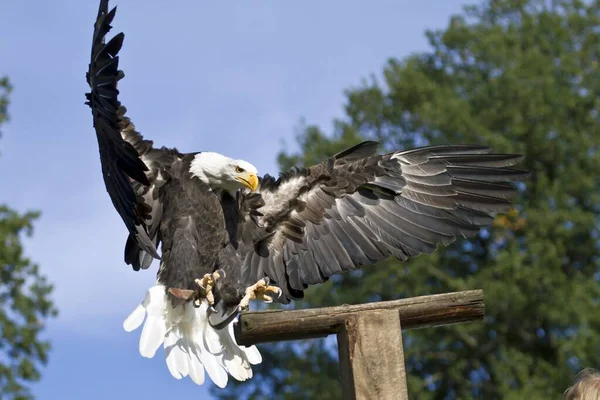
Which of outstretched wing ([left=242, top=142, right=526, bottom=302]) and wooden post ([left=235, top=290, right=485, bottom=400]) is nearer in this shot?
wooden post ([left=235, top=290, right=485, bottom=400])

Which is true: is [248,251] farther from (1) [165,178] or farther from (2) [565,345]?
(2) [565,345]

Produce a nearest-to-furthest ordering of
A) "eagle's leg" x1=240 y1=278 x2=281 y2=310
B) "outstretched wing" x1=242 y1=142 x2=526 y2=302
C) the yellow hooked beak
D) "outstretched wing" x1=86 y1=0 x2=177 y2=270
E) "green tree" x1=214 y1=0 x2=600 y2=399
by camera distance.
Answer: "outstretched wing" x1=86 y1=0 x2=177 y2=270 → "eagle's leg" x1=240 y1=278 x2=281 y2=310 → the yellow hooked beak → "outstretched wing" x1=242 y1=142 x2=526 y2=302 → "green tree" x1=214 y1=0 x2=600 y2=399

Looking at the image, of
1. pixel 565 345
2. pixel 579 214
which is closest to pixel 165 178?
pixel 565 345

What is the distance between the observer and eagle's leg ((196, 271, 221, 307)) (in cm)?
565

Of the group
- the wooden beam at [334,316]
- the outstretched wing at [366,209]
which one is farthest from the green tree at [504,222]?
the wooden beam at [334,316]

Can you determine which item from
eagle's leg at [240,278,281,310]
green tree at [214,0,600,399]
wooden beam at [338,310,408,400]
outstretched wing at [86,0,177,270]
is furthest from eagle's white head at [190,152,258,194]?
green tree at [214,0,600,399]

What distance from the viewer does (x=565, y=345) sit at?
640 inches

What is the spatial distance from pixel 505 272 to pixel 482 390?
2.10m

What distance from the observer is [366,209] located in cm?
649

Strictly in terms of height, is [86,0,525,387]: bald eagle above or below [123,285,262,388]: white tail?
above

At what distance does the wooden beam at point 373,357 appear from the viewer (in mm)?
3768

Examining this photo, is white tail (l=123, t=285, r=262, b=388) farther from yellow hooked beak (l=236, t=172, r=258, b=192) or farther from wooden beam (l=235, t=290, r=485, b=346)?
wooden beam (l=235, t=290, r=485, b=346)

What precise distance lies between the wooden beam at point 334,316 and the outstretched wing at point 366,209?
2264mm

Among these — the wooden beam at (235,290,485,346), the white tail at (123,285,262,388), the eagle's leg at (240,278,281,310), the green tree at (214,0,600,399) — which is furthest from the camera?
the green tree at (214,0,600,399)
